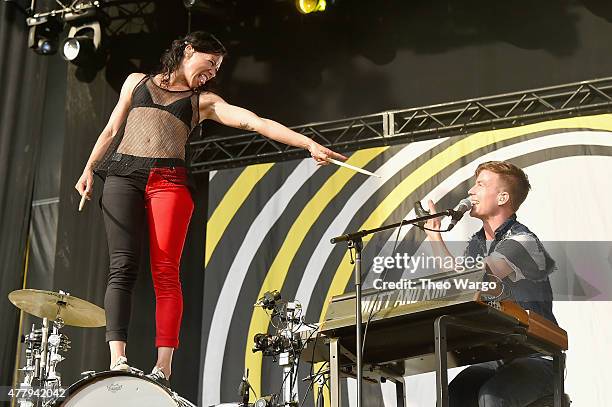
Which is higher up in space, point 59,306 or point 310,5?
point 310,5

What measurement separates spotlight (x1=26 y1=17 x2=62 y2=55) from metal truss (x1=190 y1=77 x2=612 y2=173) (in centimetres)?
135

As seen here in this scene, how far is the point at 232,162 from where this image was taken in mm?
6914

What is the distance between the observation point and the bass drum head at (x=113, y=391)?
2770 mm

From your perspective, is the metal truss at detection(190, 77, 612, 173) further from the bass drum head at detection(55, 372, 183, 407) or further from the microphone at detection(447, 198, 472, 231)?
the bass drum head at detection(55, 372, 183, 407)

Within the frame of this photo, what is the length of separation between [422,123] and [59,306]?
307 cm

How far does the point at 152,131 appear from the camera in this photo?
3533 mm

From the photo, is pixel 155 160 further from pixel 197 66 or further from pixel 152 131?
pixel 197 66

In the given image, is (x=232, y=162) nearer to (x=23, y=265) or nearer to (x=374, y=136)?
(x=374, y=136)

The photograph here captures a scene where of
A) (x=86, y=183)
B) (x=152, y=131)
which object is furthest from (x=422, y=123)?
(x=86, y=183)

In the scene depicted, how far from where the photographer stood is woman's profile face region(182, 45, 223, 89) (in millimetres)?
3662

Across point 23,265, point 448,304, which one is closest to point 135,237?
point 448,304

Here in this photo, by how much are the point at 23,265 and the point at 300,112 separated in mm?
2432

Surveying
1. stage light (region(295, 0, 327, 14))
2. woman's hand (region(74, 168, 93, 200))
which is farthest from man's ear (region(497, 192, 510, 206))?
woman's hand (region(74, 168, 93, 200))

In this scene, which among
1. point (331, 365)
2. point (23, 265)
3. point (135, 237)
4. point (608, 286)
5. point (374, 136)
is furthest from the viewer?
point (374, 136)
